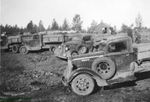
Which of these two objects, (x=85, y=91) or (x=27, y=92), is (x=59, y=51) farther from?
(x=85, y=91)

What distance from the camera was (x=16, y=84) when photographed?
8.30 metres

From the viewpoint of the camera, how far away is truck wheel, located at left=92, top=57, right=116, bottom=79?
21.3 ft

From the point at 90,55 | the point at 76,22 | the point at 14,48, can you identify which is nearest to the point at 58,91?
the point at 90,55

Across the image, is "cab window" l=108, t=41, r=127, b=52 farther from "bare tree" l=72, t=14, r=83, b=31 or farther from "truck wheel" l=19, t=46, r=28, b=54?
"bare tree" l=72, t=14, r=83, b=31

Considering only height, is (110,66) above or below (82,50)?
below

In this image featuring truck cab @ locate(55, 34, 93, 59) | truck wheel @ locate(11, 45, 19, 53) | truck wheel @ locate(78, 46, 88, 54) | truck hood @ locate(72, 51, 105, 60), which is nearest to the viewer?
truck hood @ locate(72, 51, 105, 60)

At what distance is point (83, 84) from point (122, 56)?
1.81 metres

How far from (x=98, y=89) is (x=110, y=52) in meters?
1.48

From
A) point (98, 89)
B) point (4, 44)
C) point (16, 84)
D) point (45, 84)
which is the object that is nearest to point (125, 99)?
point (98, 89)

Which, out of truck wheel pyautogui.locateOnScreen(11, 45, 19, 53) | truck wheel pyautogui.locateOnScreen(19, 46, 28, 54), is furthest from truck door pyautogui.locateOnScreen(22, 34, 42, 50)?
truck wheel pyautogui.locateOnScreen(11, 45, 19, 53)

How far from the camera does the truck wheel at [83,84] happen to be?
6.25 metres

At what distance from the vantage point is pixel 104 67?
6609 mm

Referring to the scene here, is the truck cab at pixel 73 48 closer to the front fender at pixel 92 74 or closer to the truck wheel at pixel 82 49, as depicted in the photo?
the truck wheel at pixel 82 49

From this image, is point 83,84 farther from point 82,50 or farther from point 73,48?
point 82,50
